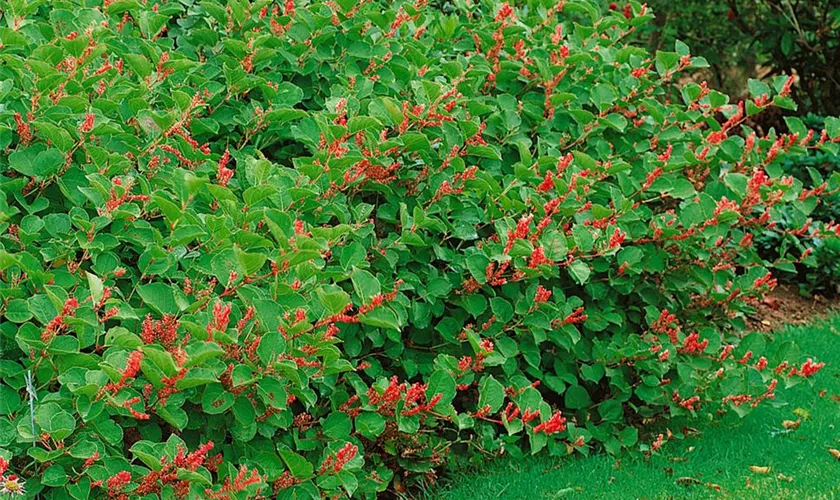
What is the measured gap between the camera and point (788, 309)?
590 cm

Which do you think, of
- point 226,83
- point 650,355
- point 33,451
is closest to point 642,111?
point 650,355

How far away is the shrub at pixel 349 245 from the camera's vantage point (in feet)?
8.21

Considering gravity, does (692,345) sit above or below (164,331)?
below

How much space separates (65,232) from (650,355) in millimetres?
2131

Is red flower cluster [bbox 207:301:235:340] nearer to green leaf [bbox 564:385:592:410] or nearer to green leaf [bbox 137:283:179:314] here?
green leaf [bbox 137:283:179:314]

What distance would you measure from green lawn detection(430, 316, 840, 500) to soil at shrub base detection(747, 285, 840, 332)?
142cm

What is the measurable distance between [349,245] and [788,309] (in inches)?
148

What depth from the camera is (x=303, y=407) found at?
315 cm

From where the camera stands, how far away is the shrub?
8.21ft

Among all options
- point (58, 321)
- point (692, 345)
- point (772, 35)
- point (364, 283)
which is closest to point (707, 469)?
point (692, 345)

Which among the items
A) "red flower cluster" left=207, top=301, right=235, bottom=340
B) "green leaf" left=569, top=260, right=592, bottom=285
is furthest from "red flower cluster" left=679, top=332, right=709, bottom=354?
"red flower cluster" left=207, top=301, right=235, bottom=340

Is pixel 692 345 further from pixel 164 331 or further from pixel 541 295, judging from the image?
pixel 164 331

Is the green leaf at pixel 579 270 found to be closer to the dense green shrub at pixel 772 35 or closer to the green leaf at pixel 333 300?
the green leaf at pixel 333 300

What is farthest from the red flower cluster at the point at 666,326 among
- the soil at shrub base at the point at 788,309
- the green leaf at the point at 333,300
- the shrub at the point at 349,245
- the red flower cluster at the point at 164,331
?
the red flower cluster at the point at 164,331
